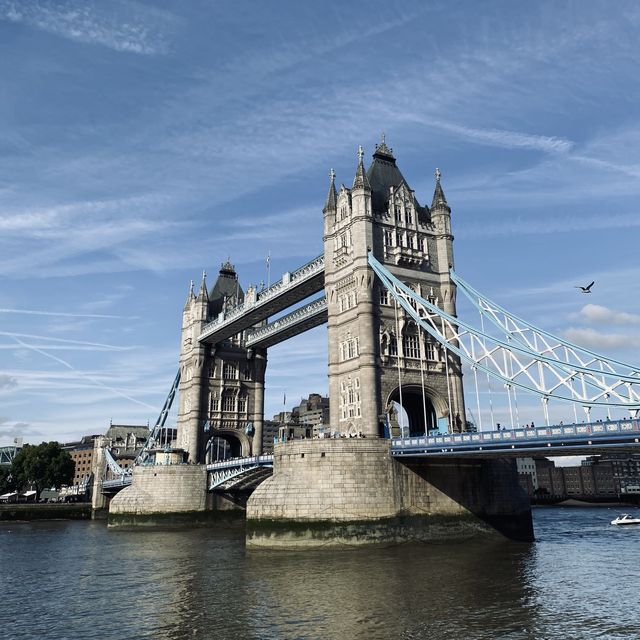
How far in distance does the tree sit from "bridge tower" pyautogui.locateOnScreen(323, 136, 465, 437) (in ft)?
219

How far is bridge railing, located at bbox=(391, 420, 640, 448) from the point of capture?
26.7 metres

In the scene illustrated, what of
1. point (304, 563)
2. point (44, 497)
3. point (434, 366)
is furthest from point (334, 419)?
point (44, 497)

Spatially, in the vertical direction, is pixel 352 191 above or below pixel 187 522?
above

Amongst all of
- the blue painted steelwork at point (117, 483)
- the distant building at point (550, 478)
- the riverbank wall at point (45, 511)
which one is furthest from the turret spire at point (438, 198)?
the distant building at point (550, 478)

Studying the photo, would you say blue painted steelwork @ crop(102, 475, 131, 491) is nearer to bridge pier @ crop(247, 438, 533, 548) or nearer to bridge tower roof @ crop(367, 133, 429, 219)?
bridge pier @ crop(247, 438, 533, 548)

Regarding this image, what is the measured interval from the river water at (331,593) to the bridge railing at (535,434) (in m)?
5.95

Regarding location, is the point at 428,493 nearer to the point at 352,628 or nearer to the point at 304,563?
the point at 304,563

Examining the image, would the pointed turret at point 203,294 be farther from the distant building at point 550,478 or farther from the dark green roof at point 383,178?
the distant building at point 550,478

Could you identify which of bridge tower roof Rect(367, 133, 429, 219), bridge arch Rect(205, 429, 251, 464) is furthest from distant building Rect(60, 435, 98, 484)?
bridge tower roof Rect(367, 133, 429, 219)

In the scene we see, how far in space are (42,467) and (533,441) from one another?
8466cm

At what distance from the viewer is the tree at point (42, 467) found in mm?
92750

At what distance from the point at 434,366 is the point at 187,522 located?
103 ft

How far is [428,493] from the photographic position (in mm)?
37844

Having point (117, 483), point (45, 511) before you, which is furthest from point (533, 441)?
point (45, 511)
